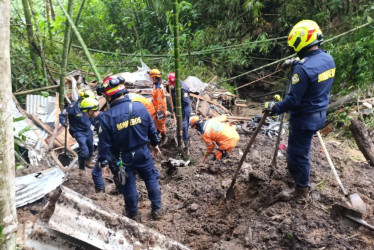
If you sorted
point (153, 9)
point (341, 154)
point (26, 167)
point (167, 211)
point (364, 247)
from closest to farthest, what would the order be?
point (364, 247), point (167, 211), point (26, 167), point (341, 154), point (153, 9)

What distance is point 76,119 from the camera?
636 centimetres

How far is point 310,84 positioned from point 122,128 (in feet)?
7.47

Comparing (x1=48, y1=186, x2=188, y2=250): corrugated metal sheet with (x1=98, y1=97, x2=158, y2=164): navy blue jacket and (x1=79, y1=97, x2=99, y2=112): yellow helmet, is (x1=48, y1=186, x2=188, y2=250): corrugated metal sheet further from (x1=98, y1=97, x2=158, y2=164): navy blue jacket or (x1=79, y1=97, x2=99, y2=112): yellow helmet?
(x1=79, y1=97, x2=99, y2=112): yellow helmet

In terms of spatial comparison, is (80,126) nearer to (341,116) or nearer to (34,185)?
(34,185)

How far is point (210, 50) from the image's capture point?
12.5 m

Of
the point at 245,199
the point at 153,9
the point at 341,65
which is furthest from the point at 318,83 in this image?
the point at 153,9

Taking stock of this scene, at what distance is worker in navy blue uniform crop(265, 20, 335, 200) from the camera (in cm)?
325

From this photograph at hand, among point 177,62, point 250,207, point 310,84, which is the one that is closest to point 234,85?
point 177,62

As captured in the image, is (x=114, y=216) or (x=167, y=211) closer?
(x=114, y=216)

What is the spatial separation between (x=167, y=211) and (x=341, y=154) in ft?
12.9

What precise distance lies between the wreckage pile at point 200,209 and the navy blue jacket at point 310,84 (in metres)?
1.08

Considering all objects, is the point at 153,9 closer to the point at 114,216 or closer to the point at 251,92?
the point at 251,92

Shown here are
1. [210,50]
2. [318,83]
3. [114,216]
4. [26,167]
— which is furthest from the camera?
[210,50]

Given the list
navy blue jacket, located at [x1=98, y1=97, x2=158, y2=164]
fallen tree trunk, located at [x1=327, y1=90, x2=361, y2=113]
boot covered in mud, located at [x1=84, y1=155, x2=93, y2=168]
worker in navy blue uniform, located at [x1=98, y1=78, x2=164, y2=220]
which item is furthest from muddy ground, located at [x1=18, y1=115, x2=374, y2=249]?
fallen tree trunk, located at [x1=327, y1=90, x2=361, y2=113]
